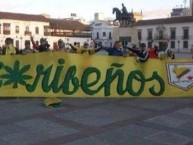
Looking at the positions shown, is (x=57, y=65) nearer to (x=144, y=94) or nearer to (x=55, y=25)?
(x=144, y=94)

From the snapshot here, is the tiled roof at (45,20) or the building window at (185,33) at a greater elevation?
the tiled roof at (45,20)

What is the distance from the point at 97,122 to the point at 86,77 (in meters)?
2.48

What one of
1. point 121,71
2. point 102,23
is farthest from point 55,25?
point 121,71

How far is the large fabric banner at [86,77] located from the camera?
9297 mm

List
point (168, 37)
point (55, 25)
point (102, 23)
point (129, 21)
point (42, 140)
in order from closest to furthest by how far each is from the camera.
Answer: point (42, 140) → point (129, 21) → point (168, 37) → point (55, 25) → point (102, 23)

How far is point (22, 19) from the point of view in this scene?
281ft

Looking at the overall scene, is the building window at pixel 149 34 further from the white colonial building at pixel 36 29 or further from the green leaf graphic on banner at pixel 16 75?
the green leaf graphic on banner at pixel 16 75

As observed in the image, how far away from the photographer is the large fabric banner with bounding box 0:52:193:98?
930 centimetres

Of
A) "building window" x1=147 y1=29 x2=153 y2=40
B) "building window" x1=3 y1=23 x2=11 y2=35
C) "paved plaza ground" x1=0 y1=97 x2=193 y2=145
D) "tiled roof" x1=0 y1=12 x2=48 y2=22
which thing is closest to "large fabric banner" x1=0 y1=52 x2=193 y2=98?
"paved plaza ground" x1=0 y1=97 x2=193 y2=145

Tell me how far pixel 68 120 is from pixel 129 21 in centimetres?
3621

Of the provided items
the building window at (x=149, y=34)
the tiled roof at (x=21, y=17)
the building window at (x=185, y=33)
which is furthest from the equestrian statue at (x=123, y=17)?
the tiled roof at (x=21, y=17)

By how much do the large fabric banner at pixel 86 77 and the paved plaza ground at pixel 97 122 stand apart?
0.80 ft

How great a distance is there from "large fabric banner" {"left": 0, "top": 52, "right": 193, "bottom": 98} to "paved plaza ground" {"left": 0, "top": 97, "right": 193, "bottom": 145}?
24 centimetres

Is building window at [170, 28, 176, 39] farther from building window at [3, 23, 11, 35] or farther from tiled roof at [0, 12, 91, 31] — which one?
building window at [3, 23, 11, 35]
